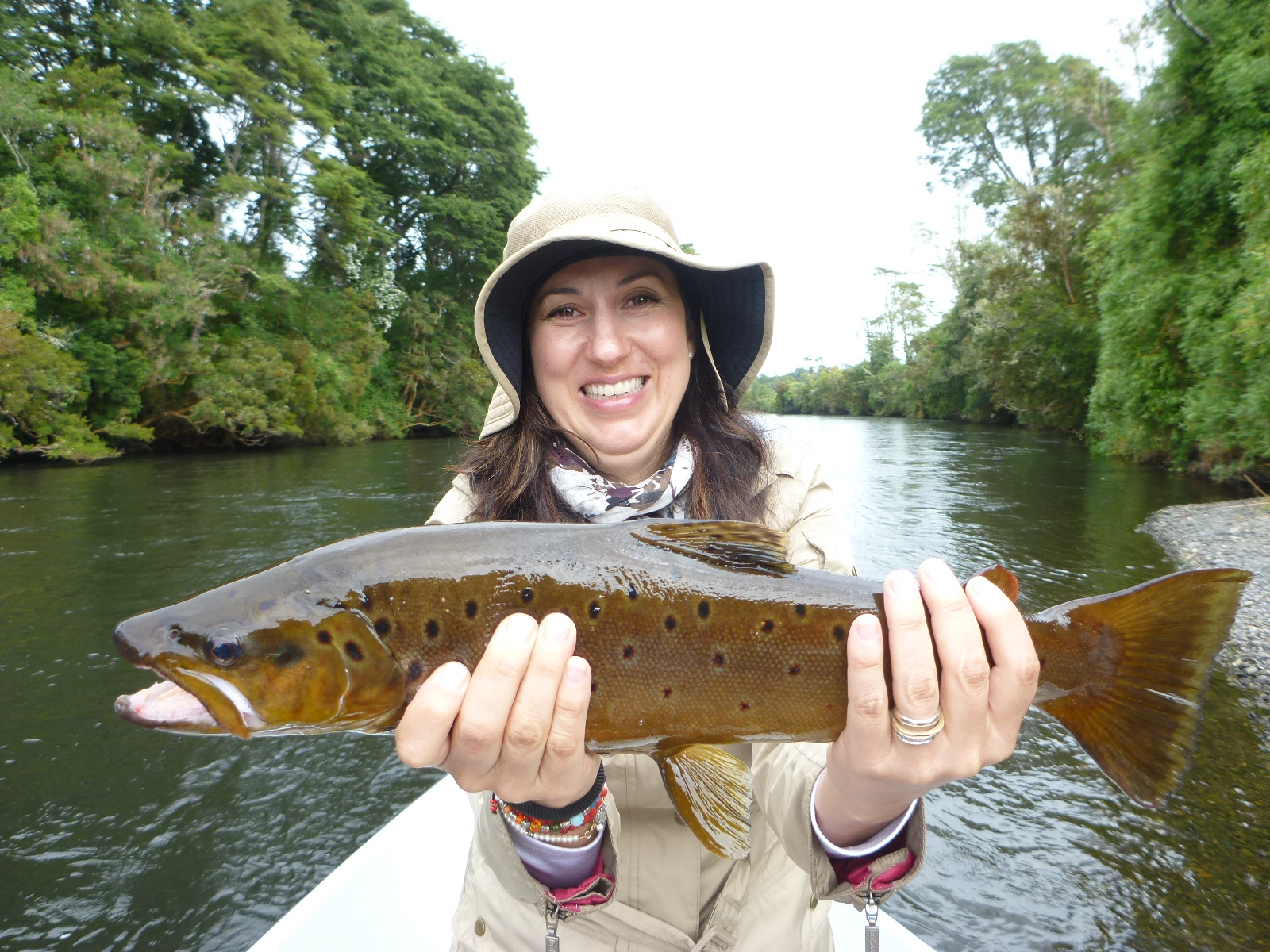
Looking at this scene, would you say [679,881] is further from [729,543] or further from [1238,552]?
[1238,552]

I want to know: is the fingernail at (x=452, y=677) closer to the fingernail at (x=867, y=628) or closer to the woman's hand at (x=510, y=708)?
the woman's hand at (x=510, y=708)

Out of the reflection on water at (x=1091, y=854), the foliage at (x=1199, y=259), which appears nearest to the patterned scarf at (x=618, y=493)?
the reflection on water at (x=1091, y=854)

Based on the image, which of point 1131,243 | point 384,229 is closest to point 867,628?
point 1131,243

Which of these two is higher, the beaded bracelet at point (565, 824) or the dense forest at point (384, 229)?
the dense forest at point (384, 229)

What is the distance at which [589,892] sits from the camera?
5.58ft

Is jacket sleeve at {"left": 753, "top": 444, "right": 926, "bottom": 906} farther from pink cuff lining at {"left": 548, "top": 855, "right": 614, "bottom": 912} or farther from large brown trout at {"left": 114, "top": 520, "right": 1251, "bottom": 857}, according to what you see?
pink cuff lining at {"left": 548, "top": 855, "right": 614, "bottom": 912}

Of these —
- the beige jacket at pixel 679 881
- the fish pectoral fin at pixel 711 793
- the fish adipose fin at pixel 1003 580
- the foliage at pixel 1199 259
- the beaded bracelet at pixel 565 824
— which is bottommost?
the beige jacket at pixel 679 881

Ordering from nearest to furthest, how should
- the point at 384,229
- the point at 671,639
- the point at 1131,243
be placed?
the point at 671,639 → the point at 1131,243 → the point at 384,229

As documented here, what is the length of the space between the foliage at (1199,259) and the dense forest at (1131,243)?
0.04 meters

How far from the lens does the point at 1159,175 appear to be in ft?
55.1

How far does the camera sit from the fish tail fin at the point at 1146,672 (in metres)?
1.62

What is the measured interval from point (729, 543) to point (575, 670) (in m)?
0.49

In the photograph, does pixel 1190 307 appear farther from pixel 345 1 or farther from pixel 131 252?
pixel 345 1

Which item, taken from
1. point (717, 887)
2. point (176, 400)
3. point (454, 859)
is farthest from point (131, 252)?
point (717, 887)
